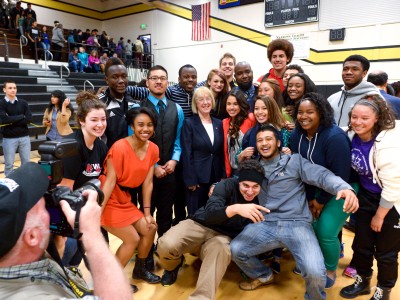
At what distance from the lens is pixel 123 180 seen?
240 centimetres

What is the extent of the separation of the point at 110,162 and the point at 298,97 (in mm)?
1804

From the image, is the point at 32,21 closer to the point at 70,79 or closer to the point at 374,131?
the point at 70,79

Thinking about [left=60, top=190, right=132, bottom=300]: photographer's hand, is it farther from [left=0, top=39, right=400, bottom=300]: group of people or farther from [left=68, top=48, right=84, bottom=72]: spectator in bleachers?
[left=68, top=48, right=84, bottom=72]: spectator in bleachers

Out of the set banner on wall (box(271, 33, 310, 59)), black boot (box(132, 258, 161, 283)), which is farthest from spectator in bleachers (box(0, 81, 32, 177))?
banner on wall (box(271, 33, 310, 59))

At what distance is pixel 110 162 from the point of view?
2.33 metres

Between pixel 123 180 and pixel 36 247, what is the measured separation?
1446 mm

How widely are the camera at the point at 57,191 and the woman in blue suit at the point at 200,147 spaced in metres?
1.62

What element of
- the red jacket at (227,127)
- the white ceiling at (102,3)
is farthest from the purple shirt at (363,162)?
the white ceiling at (102,3)

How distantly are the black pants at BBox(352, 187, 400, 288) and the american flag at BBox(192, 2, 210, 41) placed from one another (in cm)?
1231

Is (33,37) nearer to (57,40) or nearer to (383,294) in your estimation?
(57,40)

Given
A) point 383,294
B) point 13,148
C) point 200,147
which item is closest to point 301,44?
point 200,147

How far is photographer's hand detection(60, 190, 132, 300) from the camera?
972mm

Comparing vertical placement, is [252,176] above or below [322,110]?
below

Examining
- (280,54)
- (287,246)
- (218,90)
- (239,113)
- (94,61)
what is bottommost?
(287,246)
